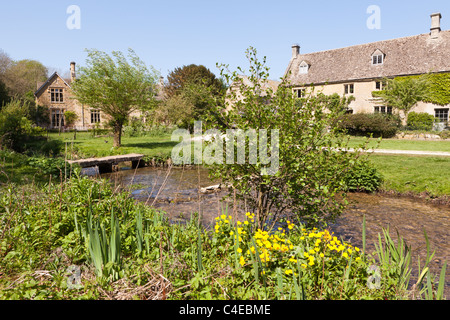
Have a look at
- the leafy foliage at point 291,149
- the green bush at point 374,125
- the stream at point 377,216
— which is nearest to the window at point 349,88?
the green bush at point 374,125

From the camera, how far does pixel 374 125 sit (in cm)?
2980

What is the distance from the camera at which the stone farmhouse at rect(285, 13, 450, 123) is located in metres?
34.4

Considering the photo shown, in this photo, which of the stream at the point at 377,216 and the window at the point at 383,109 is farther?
the window at the point at 383,109

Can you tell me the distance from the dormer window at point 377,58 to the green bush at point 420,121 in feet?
24.9

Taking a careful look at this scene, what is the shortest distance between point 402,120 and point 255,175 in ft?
113

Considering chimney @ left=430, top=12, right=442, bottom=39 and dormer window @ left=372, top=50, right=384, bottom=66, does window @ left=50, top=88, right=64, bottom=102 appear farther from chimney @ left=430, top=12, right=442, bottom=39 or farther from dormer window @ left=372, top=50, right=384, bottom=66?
chimney @ left=430, top=12, right=442, bottom=39

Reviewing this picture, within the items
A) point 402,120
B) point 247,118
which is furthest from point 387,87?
point 247,118

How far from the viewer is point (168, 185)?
47.5 feet

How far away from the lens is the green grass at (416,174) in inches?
466

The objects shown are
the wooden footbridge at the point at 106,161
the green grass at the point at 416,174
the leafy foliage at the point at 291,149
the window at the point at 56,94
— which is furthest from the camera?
the window at the point at 56,94

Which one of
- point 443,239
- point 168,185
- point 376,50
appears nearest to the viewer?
point 443,239

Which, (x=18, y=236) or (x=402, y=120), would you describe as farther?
(x=402, y=120)

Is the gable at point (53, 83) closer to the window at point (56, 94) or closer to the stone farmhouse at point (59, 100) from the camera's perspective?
the stone farmhouse at point (59, 100)
